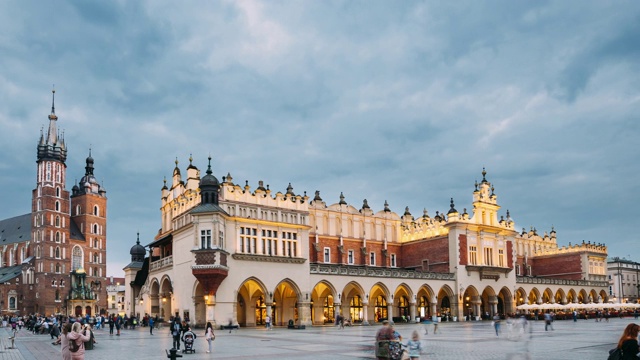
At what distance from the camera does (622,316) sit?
253 feet

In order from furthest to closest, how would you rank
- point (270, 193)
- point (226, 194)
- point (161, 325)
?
point (161, 325)
point (270, 193)
point (226, 194)

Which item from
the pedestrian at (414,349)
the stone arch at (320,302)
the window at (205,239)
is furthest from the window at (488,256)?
the pedestrian at (414,349)

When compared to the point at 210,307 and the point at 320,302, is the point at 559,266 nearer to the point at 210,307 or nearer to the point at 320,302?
the point at 320,302

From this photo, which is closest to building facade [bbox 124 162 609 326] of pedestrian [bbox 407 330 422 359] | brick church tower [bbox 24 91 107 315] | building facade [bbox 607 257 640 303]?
building facade [bbox 607 257 640 303]

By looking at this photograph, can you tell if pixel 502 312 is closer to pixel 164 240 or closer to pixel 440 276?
pixel 440 276

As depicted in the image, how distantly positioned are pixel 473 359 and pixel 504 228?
52310 mm

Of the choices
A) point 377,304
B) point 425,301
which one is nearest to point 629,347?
point 377,304

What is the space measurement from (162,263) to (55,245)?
74.3m

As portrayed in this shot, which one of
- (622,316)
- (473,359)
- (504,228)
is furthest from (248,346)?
(622,316)

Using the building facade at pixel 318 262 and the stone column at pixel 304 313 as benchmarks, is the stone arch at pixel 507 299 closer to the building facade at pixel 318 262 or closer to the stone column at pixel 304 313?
the building facade at pixel 318 262

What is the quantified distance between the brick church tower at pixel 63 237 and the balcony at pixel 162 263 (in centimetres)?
6018

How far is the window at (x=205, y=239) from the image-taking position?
1860 inches

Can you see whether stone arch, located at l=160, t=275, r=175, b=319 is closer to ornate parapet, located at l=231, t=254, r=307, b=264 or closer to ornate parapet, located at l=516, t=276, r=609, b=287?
ornate parapet, located at l=231, t=254, r=307, b=264

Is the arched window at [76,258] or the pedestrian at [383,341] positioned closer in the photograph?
the pedestrian at [383,341]
